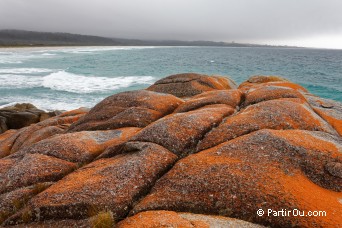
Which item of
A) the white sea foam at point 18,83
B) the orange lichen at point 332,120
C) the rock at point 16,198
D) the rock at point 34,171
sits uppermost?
the orange lichen at point 332,120

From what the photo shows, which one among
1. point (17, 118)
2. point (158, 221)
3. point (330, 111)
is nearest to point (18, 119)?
point (17, 118)

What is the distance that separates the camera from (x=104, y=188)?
403 inches

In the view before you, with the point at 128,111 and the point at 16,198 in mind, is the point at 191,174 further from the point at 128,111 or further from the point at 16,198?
the point at 128,111

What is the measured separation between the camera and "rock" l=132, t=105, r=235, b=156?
1311cm

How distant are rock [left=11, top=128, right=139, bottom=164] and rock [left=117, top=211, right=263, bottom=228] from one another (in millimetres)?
6028

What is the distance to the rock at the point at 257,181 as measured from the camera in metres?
8.91

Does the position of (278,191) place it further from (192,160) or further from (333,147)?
(333,147)

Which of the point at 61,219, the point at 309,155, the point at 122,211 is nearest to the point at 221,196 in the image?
the point at 122,211

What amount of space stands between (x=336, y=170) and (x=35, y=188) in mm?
12405

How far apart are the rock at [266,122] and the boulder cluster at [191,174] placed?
0.06 m

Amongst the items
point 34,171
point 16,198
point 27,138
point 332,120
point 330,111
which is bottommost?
point 27,138

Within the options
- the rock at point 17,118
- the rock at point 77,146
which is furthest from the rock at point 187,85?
the rock at point 17,118

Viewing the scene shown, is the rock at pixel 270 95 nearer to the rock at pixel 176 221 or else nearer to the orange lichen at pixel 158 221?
the rock at pixel 176 221

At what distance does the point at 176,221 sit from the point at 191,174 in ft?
8.40
